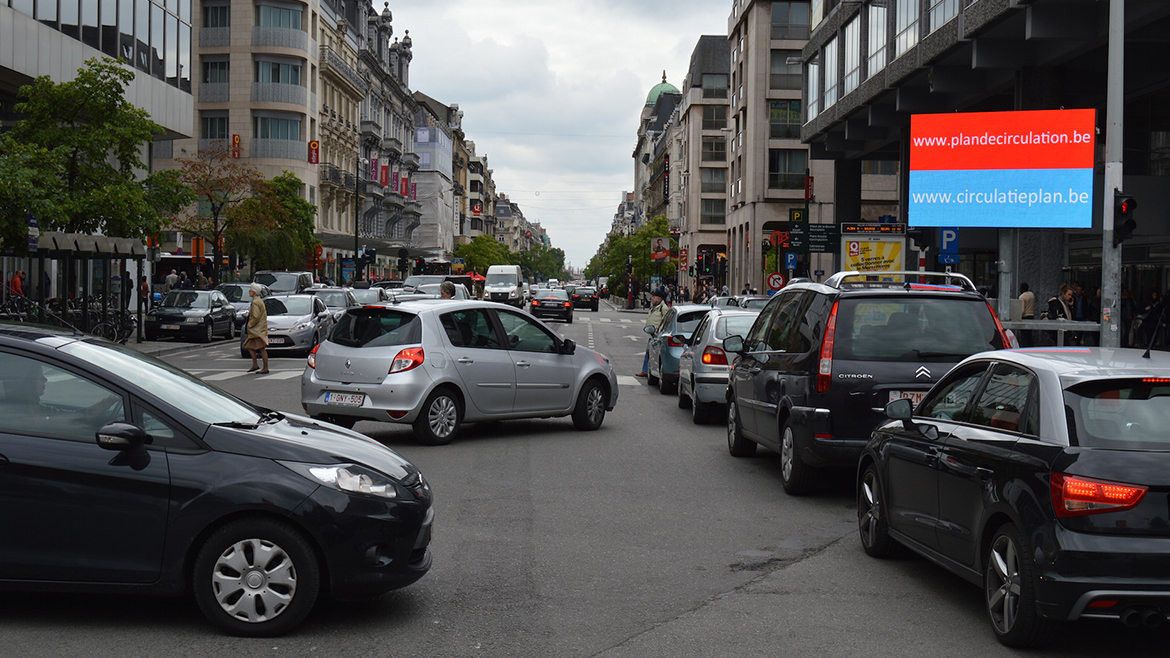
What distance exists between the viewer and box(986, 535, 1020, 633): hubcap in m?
5.45

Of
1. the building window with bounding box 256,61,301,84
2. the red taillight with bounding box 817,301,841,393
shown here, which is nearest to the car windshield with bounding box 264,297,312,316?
the red taillight with bounding box 817,301,841,393

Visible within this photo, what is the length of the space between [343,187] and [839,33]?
142 feet

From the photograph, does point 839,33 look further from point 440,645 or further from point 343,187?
point 343,187

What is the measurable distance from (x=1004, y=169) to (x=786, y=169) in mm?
45805

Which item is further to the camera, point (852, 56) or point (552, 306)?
point (552, 306)

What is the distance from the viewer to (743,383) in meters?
11.7

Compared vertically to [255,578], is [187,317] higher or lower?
higher

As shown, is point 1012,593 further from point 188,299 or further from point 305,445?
point 188,299

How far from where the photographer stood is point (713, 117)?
97125mm

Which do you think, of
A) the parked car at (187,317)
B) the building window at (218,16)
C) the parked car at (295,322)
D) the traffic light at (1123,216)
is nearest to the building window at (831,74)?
the parked car at (295,322)

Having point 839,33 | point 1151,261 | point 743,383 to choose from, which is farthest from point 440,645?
point 839,33

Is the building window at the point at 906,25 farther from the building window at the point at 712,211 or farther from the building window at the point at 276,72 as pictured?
the building window at the point at 712,211

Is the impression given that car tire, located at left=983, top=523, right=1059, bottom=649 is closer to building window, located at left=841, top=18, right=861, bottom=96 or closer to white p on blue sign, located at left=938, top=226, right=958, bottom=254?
white p on blue sign, located at left=938, top=226, right=958, bottom=254

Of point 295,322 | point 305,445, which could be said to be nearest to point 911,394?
point 305,445
